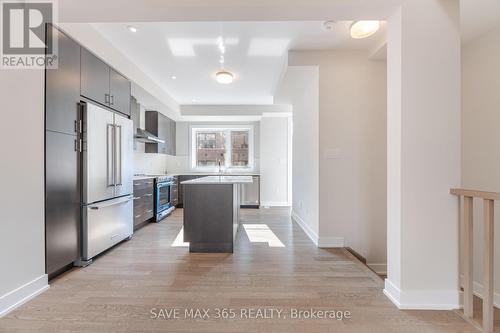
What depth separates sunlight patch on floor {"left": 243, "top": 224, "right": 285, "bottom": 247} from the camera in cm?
362

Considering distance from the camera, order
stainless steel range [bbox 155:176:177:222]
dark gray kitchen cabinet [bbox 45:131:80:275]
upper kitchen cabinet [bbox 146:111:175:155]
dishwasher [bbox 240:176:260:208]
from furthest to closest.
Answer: dishwasher [bbox 240:176:260:208] → upper kitchen cabinet [bbox 146:111:175:155] → stainless steel range [bbox 155:176:177:222] → dark gray kitchen cabinet [bbox 45:131:80:275]

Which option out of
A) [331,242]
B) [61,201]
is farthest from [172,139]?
[331,242]

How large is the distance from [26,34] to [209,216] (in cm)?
248

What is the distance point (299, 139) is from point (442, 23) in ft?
9.22

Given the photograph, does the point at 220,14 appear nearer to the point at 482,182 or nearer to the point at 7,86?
the point at 7,86

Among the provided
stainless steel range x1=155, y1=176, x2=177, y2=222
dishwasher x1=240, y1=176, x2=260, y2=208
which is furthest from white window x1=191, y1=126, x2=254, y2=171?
stainless steel range x1=155, y1=176, x2=177, y2=222

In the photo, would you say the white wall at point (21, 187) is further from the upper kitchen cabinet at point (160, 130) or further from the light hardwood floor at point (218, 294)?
the upper kitchen cabinet at point (160, 130)

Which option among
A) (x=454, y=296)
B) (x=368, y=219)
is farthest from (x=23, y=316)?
(x=368, y=219)

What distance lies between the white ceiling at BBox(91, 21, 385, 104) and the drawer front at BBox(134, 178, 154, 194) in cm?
189

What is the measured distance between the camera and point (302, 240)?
3.72m


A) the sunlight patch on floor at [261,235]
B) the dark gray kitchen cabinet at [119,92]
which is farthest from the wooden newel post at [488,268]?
the dark gray kitchen cabinet at [119,92]

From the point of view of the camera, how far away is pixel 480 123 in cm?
292

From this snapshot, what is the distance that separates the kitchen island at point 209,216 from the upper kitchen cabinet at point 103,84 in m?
1.47

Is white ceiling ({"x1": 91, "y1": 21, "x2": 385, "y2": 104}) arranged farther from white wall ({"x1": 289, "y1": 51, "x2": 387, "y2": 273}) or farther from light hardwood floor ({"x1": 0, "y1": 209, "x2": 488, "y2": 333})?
light hardwood floor ({"x1": 0, "y1": 209, "x2": 488, "y2": 333})
